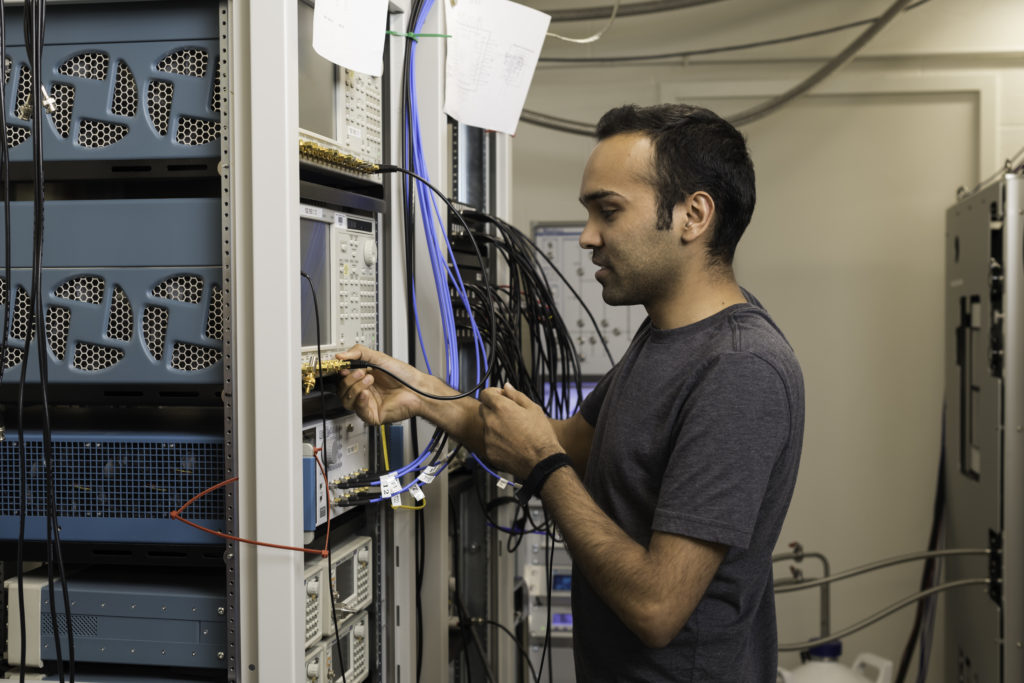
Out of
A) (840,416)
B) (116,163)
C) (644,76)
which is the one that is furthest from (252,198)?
(840,416)

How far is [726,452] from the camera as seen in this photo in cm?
121

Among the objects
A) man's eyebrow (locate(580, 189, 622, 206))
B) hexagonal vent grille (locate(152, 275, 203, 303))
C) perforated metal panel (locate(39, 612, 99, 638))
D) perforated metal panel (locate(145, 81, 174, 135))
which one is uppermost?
perforated metal panel (locate(145, 81, 174, 135))

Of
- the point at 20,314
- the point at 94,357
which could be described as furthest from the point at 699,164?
the point at 20,314

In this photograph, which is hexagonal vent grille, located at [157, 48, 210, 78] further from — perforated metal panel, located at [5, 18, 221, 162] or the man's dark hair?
the man's dark hair

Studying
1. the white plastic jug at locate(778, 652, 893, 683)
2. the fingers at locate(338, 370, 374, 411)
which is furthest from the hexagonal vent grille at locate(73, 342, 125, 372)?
the white plastic jug at locate(778, 652, 893, 683)

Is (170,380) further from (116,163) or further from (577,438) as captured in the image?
(577,438)

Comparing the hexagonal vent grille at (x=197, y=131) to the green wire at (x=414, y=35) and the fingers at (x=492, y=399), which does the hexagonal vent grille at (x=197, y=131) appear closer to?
the green wire at (x=414, y=35)

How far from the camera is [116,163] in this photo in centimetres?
140

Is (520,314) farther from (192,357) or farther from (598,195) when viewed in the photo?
(192,357)

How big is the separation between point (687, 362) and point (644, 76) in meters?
2.52

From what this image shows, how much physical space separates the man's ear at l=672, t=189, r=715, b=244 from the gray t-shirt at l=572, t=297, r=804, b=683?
132 mm

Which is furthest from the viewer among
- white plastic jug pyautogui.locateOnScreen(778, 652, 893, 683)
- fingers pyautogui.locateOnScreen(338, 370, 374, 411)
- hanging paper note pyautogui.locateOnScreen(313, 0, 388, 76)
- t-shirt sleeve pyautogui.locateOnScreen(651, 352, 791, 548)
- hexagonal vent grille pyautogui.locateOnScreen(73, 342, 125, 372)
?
white plastic jug pyautogui.locateOnScreen(778, 652, 893, 683)

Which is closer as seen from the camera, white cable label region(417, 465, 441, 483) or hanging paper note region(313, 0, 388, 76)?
hanging paper note region(313, 0, 388, 76)

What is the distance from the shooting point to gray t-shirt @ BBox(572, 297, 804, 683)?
1.21m
